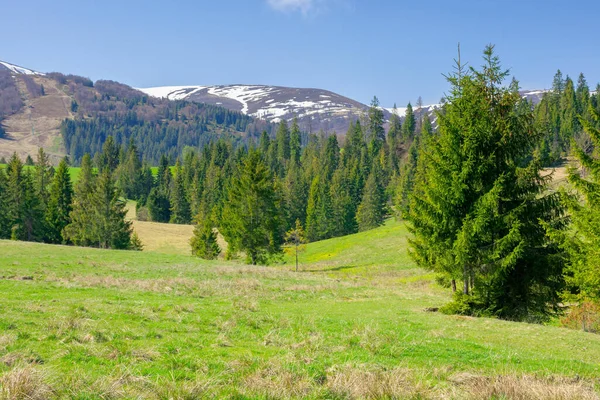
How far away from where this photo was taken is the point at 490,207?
20.5m

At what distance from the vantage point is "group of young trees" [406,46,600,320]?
2047 cm

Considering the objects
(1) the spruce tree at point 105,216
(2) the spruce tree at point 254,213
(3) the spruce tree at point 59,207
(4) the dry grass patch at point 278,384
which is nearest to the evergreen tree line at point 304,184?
(2) the spruce tree at point 254,213

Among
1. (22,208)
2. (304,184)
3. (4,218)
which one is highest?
(304,184)

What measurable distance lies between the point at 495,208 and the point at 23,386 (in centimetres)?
1967

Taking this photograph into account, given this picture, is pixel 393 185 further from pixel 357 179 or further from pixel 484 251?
pixel 484 251

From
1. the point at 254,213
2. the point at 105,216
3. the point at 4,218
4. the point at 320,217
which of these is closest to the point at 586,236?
the point at 254,213

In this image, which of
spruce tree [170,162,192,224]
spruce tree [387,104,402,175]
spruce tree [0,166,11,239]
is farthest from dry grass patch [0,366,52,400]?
spruce tree [387,104,402,175]

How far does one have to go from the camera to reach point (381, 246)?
70312mm

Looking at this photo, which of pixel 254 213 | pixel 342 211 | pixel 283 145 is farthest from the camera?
pixel 283 145

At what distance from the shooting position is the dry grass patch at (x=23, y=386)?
19.5 ft

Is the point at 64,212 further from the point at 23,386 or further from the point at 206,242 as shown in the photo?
the point at 23,386

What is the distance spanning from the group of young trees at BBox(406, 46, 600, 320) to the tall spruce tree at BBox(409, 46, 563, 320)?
48 mm

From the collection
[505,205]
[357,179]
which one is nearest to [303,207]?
[357,179]

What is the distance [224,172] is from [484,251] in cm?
11167
